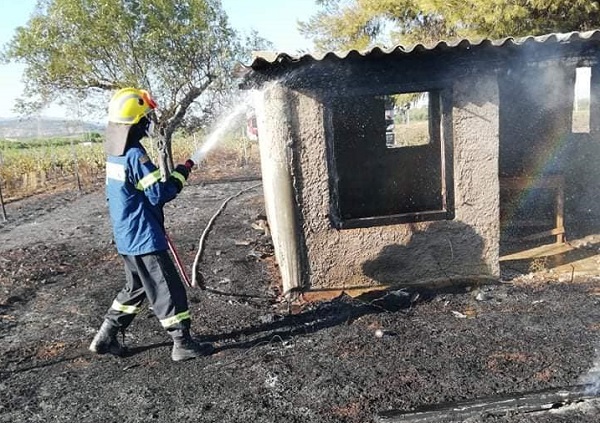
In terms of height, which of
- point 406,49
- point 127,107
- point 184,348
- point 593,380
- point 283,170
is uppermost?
point 406,49

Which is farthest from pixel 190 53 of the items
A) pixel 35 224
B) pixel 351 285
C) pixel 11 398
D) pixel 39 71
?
pixel 11 398

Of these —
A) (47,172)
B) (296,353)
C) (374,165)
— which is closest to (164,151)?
(47,172)

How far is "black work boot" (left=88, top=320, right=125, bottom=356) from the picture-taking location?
4.71 metres

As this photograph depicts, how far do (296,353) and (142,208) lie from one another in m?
1.85

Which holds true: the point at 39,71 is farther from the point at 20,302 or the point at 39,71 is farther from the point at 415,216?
the point at 415,216

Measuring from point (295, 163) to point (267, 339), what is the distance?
1.86m

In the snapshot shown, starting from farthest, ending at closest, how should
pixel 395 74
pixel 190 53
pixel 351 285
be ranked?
pixel 190 53, pixel 351 285, pixel 395 74

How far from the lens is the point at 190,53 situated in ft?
53.7

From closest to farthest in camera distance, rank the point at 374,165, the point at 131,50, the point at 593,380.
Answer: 1. the point at 593,380
2. the point at 374,165
3. the point at 131,50

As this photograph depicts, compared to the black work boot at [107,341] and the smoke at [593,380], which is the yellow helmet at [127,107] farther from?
the smoke at [593,380]

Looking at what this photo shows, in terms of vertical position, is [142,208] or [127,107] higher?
[127,107]

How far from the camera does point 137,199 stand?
14.4ft

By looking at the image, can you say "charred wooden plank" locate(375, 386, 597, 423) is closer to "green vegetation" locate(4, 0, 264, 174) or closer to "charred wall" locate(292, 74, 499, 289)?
"charred wall" locate(292, 74, 499, 289)

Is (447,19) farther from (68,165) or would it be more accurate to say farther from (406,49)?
(68,165)
